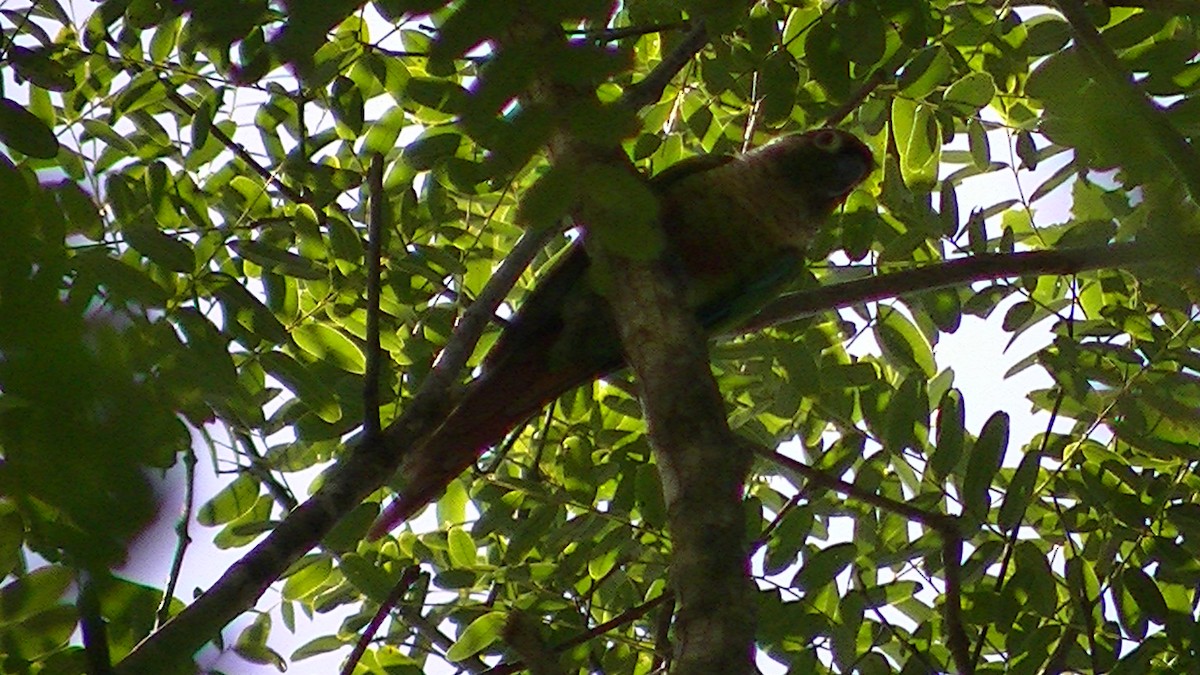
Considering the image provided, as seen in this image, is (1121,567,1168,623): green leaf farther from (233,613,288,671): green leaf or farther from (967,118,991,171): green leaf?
(233,613,288,671): green leaf

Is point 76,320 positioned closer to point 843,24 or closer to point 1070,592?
point 843,24

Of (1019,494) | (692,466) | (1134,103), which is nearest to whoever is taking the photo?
(1134,103)

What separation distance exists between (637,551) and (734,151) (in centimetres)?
91

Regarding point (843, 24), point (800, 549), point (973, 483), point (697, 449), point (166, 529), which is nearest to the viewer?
point (166, 529)

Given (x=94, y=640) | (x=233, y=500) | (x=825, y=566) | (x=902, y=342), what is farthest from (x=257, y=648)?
(x=902, y=342)

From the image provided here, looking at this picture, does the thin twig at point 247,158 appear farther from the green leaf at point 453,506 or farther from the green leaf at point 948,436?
the green leaf at point 948,436

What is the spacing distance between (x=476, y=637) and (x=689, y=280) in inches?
30.5

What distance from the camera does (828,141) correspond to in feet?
9.32

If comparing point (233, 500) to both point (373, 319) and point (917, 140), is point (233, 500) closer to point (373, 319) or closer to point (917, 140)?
point (373, 319)

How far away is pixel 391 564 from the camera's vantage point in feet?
8.60

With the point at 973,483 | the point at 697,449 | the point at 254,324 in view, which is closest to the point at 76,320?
the point at 697,449

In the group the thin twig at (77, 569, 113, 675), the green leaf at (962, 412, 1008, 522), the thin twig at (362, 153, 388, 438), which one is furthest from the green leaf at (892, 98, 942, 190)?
the thin twig at (77, 569, 113, 675)

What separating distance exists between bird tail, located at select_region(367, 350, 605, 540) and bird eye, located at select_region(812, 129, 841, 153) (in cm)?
72

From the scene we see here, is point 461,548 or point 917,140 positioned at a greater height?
point 917,140
